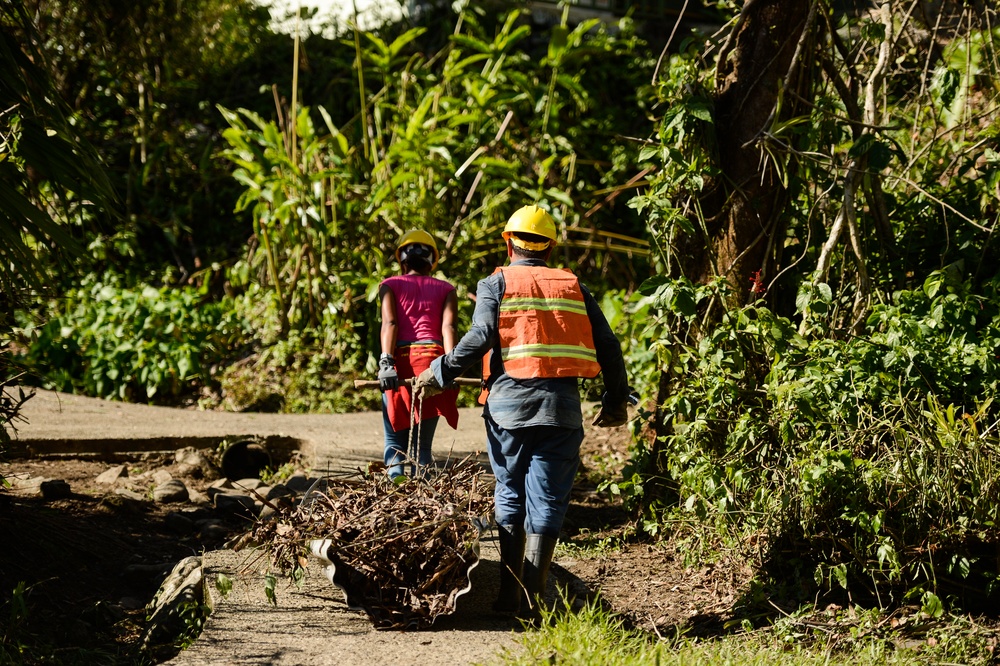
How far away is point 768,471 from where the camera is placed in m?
4.31

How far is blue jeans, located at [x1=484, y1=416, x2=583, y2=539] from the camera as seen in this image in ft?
12.7

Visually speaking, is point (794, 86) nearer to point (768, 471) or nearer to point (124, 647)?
point (768, 471)

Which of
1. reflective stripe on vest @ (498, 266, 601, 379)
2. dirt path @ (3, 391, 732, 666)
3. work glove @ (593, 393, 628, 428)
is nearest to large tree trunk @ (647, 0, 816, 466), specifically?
work glove @ (593, 393, 628, 428)

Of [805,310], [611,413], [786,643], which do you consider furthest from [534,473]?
[805,310]

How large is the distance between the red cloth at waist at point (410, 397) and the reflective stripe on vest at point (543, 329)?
1.00 metres

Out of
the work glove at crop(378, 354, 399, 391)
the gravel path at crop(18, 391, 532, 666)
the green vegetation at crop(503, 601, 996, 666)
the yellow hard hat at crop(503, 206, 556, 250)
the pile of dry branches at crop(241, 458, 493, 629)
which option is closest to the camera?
the green vegetation at crop(503, 601, 996, 666)

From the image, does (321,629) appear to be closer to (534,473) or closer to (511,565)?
(511,565)

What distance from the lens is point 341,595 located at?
4039 mm

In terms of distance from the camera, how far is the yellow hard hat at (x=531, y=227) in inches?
160

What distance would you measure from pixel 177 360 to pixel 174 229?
2486 millimetres

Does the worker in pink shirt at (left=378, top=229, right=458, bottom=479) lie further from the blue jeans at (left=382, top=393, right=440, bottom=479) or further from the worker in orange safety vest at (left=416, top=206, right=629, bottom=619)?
the worker in orange safety vest at (left=416, top=206, right=629, bottom=619)

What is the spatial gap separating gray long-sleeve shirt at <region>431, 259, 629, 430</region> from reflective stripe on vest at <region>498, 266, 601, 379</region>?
4cm

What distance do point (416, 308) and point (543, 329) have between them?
1301mm

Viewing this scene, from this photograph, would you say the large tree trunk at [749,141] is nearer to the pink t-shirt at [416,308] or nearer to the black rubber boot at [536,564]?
the pink t-shirt at [416,308]
